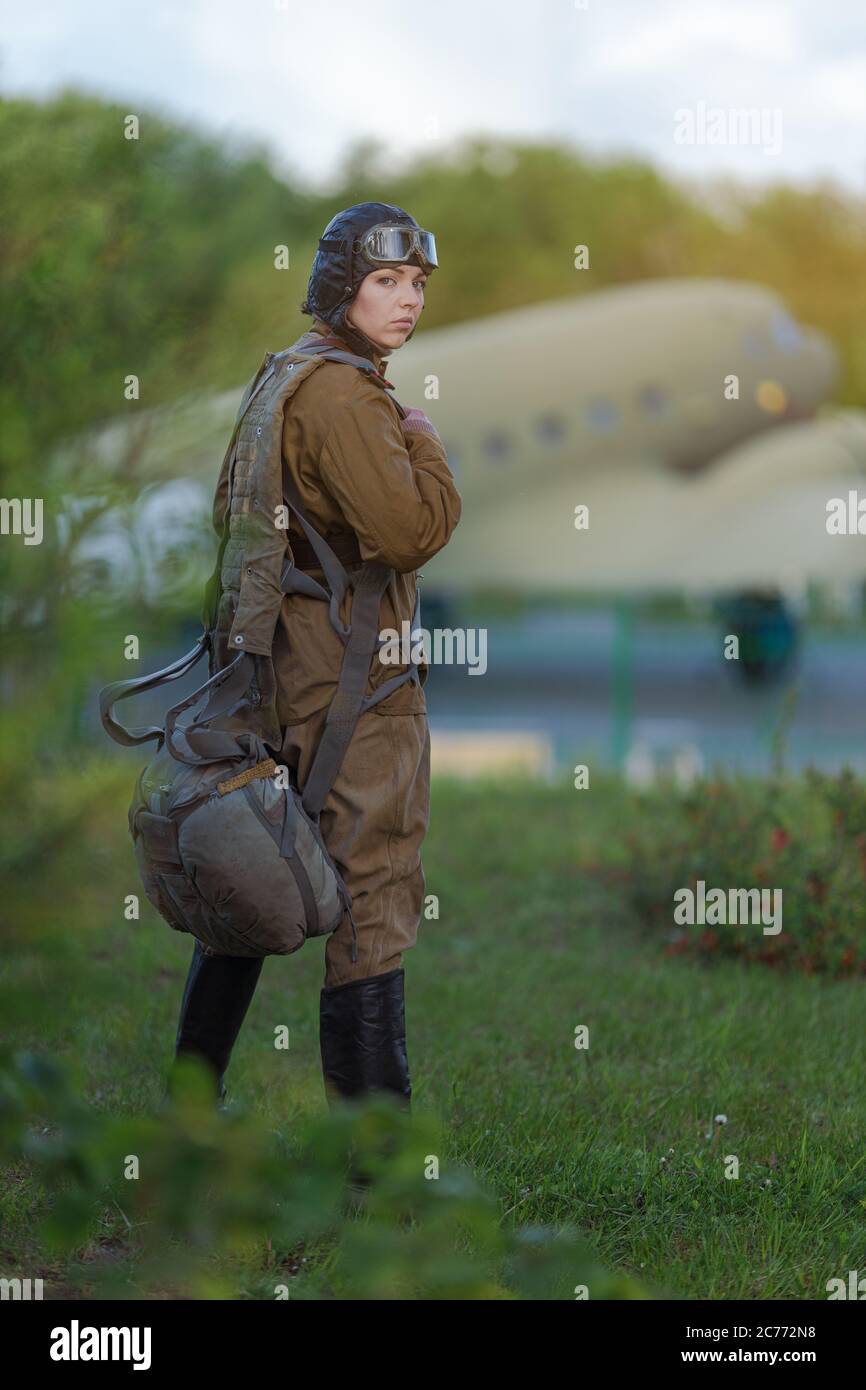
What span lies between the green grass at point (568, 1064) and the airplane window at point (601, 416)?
40.1 feet

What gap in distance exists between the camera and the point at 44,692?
8.33ft

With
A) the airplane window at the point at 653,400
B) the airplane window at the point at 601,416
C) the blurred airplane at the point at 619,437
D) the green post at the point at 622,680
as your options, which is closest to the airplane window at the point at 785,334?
the blurred airplane at the point at 619,437

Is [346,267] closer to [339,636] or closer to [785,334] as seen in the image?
[339,636]

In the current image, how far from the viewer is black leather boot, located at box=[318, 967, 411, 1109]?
3393 millimetres

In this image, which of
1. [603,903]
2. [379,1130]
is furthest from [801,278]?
[379,1130]

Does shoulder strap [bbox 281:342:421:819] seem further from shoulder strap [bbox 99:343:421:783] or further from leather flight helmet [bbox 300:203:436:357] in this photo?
leather flight helmet [bbox 300:203:436:357]

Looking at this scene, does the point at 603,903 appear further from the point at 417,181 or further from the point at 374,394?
the point at 417,181

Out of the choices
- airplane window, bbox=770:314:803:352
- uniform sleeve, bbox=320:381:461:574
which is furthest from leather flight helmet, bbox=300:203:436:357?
airplane window, bbox=770:314:803:352

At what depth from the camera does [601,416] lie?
1866cm

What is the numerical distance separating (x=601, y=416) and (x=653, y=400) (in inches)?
26.3

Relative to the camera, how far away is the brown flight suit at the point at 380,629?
326 centimetres

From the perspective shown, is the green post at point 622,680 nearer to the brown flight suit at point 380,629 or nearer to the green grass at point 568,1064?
the green grass at point 568,1064

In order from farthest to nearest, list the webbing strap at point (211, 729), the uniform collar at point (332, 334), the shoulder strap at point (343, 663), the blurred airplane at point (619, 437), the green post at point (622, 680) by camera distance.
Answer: the blurred airplane at point (619, 437) → the green post at point (622, 680) → the uniform collar at point (332, 334) → the shoulder strap at point (343, 663) → the webbing strap at point (211, 729)

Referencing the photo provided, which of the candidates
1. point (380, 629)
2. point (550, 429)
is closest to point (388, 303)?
point (380, 629)
